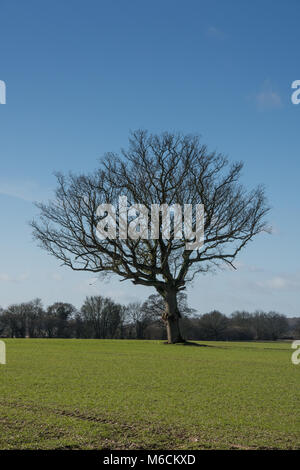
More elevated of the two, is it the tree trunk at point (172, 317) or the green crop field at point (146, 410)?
the tree trunk at point (172, 317)

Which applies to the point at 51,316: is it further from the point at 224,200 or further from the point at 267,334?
the point at 224,200

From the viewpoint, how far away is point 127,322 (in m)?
90.1

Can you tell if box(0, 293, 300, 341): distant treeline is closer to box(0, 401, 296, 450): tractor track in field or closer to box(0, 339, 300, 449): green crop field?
box(0, 339, 300, 449): green crop field

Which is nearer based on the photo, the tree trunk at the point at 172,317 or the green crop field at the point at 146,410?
the green crop field at the point at 146,410

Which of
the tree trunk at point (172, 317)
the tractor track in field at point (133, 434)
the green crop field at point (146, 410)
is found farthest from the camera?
the tree trunk at point (172, 317)

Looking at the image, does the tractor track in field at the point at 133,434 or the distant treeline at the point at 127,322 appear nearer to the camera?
the tractor track in field at the point at 133,434

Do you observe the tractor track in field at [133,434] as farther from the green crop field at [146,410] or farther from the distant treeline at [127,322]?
the distant treeline at [127,322]

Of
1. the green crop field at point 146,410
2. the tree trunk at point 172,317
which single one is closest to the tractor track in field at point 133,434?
the green crop field at point 146,410

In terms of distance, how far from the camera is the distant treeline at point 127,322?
79000 millimetres

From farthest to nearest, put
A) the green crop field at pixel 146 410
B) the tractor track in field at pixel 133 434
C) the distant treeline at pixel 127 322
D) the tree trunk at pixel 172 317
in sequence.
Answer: the distant treeline at pixel 127 322 → the tree trunk at pixel 172 317 → the green crop field at pixel 146 410 → the tractor track in field at pixel 133 434

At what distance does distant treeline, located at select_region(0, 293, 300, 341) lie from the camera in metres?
79.0

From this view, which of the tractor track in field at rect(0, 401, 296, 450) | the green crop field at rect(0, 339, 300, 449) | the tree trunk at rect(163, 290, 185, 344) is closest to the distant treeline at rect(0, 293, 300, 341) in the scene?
the tree trunk at rect(163, 290, 185, 344)

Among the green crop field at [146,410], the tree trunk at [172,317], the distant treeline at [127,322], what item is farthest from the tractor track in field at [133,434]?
the distant treeline at [127,322]

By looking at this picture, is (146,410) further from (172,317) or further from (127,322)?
(127,322)
